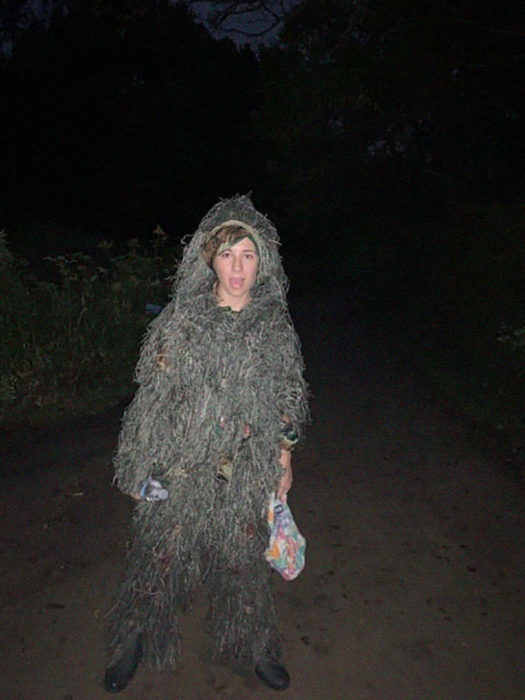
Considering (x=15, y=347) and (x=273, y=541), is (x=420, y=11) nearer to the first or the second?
(x=15, y=347)

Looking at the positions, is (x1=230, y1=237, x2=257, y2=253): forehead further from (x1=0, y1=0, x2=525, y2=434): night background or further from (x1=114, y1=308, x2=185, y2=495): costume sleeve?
(x1=0, y1=0, x2=525, y2=434): night background

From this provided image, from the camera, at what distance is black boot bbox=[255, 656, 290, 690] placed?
2719 millimetres

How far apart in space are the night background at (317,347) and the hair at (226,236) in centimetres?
79

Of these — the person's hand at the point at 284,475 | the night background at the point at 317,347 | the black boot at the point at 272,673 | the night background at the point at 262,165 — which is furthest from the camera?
the night background at the point at 262,165

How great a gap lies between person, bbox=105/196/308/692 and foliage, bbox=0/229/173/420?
3643 millimetres

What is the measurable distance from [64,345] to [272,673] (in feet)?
15.3

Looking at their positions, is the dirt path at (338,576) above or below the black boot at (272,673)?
below

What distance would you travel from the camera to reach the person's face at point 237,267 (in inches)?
93.9

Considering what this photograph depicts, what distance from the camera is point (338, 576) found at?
3.62 metres

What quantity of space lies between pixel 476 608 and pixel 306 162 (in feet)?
106

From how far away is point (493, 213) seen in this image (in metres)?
12.2

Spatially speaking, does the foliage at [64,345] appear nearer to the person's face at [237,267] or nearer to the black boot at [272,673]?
the black boot at [272,673]

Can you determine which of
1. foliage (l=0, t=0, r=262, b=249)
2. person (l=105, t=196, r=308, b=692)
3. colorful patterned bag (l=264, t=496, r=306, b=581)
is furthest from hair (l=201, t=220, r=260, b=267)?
foliage (l=0, t=0, r=262, b=249)

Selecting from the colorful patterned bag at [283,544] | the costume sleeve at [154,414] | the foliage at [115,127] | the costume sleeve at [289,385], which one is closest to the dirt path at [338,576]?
the colorful patterned bag at [283,544]
